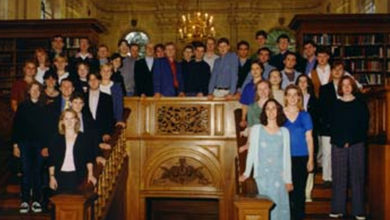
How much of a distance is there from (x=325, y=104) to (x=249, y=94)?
2.54 feet

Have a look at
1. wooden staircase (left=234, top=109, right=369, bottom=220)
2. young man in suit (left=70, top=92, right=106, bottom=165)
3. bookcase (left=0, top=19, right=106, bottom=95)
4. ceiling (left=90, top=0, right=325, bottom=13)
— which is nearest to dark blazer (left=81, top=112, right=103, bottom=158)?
young man in suit (left=70, top=92, right=106, bottom=165)

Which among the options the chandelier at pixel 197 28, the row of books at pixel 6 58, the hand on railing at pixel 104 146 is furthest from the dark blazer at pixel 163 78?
the chandelier at pixel 197 28

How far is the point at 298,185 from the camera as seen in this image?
501 centimetres

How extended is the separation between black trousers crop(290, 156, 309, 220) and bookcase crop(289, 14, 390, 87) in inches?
248

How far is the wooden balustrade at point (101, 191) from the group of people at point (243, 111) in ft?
0.49

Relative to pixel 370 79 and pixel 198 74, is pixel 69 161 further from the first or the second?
pixel 370 79

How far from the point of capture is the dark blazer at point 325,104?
5.82 metres

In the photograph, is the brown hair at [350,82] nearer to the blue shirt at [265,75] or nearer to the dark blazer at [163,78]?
the blue shirt at [265,75]

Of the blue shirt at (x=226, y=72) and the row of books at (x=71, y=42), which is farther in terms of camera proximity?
the row of books at (x=71, y=42)

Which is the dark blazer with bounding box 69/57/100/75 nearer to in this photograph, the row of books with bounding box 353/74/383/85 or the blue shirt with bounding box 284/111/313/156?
the blue shirt with bounding box 284/111/313/156

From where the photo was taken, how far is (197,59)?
7.41 m

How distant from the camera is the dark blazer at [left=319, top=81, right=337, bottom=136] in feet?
19.1

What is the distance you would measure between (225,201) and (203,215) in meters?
1.20

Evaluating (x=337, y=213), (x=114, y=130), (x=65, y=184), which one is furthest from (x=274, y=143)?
(x=114, y=130)
